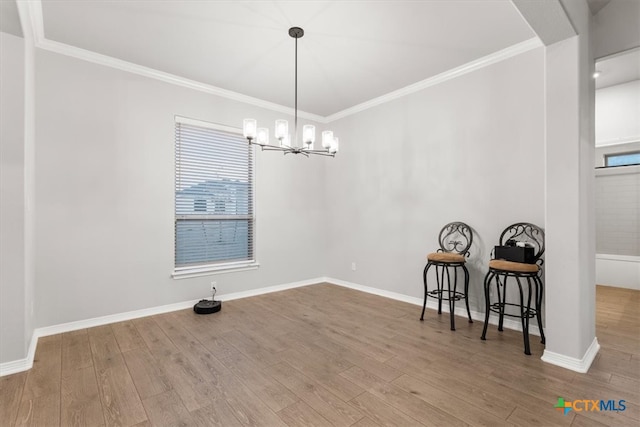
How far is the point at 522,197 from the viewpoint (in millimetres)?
3023

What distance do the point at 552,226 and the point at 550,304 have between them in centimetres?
62

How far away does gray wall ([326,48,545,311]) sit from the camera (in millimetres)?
3031

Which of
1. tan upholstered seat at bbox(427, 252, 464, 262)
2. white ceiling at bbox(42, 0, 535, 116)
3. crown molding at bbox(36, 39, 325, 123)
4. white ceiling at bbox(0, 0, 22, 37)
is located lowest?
tan upholstered seat at bbox(427, 252, 464, 262)

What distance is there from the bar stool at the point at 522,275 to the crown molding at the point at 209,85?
179cm

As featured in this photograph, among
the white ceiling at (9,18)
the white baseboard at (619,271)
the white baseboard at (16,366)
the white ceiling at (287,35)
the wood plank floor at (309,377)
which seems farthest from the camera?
the white baseboard at (619,271)

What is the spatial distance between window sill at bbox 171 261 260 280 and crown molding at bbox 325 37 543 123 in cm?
288

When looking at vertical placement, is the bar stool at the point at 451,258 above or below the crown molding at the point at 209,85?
below

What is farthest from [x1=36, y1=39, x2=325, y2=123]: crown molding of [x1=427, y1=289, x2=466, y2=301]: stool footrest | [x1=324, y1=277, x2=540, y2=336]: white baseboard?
[x1=427, y1=289, x2=466, y2=301]: stool footrest

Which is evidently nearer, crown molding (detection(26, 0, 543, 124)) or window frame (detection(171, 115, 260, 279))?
crown molding (detection(26, 0, 543, 124))

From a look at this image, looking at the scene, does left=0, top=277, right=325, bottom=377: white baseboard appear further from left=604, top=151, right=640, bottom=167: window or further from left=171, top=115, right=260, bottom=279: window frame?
left=604, top=151, right=640, bottom=167: window

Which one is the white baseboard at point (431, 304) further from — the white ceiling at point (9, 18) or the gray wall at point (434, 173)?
the white ceiling at point (9, 18)

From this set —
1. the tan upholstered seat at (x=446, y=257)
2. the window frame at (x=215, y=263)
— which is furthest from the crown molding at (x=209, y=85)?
the tan upholstered seat at (x=446, y=257)

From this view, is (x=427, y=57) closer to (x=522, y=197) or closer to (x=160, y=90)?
(x=522, y=197)

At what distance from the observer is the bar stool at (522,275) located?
2.54 m
